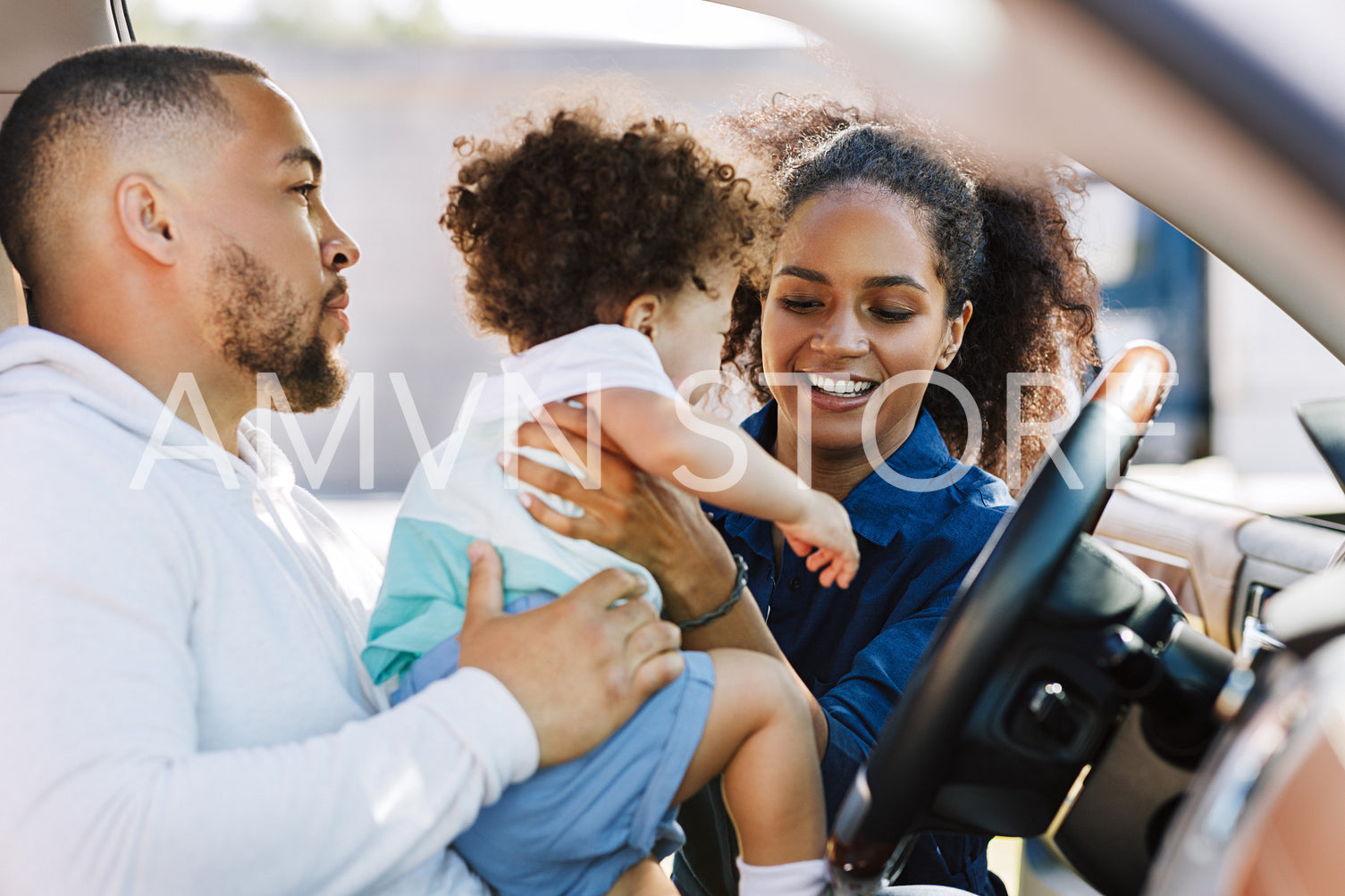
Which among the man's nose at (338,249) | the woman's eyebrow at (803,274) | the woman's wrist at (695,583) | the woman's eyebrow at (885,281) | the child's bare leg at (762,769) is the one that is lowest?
the child's bare leg at (762,769)

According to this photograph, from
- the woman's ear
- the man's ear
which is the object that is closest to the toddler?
the man's ear

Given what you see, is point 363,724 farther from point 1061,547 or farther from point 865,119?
point 865,119

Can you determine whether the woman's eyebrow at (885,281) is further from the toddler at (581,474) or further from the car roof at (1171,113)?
the car roof at (1171,113)

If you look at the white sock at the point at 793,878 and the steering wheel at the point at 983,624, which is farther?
the white sock at the point at 793,878

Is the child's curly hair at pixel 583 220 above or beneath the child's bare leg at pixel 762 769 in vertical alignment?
above

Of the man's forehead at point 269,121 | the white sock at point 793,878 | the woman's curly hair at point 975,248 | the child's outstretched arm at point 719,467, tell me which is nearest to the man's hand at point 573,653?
the child's outstretched arm at point 719,467

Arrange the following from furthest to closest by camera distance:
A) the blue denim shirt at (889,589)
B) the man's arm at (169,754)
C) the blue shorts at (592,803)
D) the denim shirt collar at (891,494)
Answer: the denim shirt collar at (891,494)
the blue denim shirt at (889,589)
the blue shorts at (592,803)
the man's arm at (169,754)

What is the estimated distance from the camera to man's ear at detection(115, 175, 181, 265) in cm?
123

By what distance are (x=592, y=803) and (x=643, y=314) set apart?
587 mm

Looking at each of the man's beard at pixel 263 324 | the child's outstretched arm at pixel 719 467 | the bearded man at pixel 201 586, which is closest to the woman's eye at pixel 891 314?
the child's outstretched arm at pixel 719 467

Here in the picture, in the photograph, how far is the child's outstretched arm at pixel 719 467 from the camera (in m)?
1.25

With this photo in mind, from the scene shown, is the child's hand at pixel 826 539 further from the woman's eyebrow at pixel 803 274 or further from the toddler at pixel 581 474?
the woman's eyebrow at pixel 803 274

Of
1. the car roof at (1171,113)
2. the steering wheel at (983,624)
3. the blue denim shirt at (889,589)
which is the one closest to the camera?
the car roof at (1171,113)

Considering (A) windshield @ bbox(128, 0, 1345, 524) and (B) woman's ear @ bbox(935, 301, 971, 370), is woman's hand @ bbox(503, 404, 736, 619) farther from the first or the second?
(B) woman's ear @ bbox(935, 301, 971, 370)
